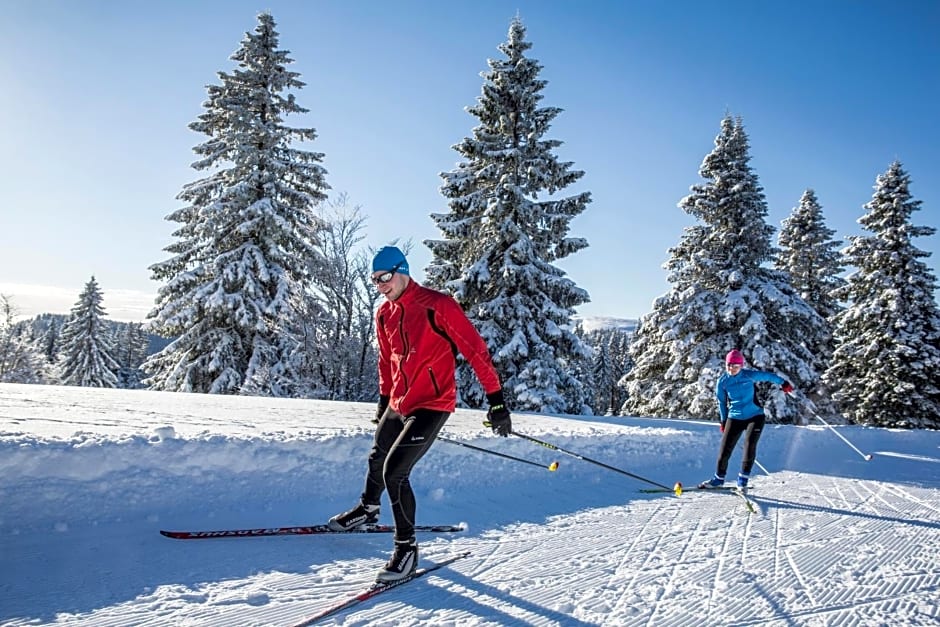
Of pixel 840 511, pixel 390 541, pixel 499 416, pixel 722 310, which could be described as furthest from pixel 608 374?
pixel 499 416

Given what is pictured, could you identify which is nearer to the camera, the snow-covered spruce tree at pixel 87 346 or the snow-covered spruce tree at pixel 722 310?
the snow-covered spruce tree at pixel 722 310

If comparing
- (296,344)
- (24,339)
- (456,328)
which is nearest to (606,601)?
(456,328)

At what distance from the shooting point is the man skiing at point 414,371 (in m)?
3.64

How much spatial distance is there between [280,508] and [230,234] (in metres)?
13.9

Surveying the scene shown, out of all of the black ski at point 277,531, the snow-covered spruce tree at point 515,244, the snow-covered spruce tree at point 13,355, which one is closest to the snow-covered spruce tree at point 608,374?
the snow-covered spruce tree at point 515,244

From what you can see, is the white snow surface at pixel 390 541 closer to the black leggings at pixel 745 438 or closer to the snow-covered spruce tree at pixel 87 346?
the black leggings at pixel 745 438

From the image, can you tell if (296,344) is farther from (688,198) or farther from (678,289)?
(688,198)

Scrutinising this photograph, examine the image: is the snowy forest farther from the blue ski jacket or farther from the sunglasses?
the sunglasses

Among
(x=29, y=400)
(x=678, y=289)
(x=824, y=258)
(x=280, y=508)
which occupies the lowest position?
(x=280, y=508)

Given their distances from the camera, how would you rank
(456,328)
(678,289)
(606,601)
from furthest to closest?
1. (678,289)
2. (456,328)
3. (606,601)

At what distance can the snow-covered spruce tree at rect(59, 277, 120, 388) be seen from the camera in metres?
36.8

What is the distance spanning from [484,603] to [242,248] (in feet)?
51.6

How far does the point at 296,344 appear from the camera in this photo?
17531 millimetres

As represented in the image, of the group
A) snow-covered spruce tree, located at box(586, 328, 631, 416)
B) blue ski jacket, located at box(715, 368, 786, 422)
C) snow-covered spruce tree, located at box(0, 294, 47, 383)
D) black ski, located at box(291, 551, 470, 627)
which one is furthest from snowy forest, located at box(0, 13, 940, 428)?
snow-covered spruce tree, located at box(586, 328, 631, 416)
